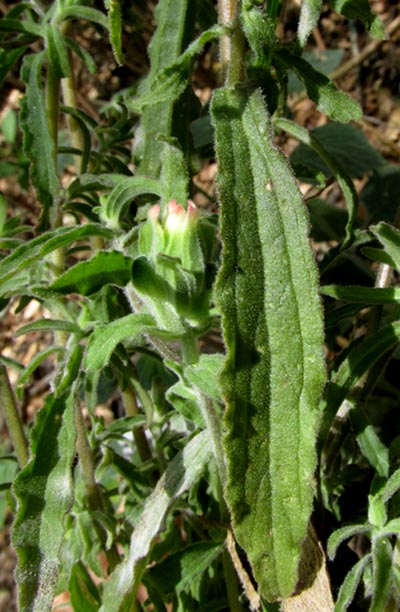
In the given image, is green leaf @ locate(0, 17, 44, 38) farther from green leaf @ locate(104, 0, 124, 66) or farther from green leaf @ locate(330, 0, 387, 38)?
green leaf @ locate(330, 0, 387, 38)

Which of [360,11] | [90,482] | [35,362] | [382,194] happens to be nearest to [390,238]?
[360,11]

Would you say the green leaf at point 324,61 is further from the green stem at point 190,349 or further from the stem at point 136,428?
the green stem at point 190,349

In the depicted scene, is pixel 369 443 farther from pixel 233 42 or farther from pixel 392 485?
pixel 233 42

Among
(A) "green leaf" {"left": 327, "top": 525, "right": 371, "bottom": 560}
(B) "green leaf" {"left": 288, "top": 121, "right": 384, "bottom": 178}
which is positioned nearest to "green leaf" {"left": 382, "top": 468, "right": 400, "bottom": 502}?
(A) "green leaf" {"left": 327, "top": 525, "right": 371, "bottom": 560}

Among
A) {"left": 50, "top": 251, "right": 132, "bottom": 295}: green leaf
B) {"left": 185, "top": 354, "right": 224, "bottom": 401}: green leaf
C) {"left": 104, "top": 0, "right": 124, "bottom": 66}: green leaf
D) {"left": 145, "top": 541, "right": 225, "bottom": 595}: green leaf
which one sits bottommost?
{"left": 145, "top": 541, "right": 225, "bottom": 595}: green leaf

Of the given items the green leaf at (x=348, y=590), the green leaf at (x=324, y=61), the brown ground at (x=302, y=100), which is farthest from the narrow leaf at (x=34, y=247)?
the brown ground at (x=302, y=100)

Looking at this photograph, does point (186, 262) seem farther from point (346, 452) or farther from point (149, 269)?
point (346, 452)
